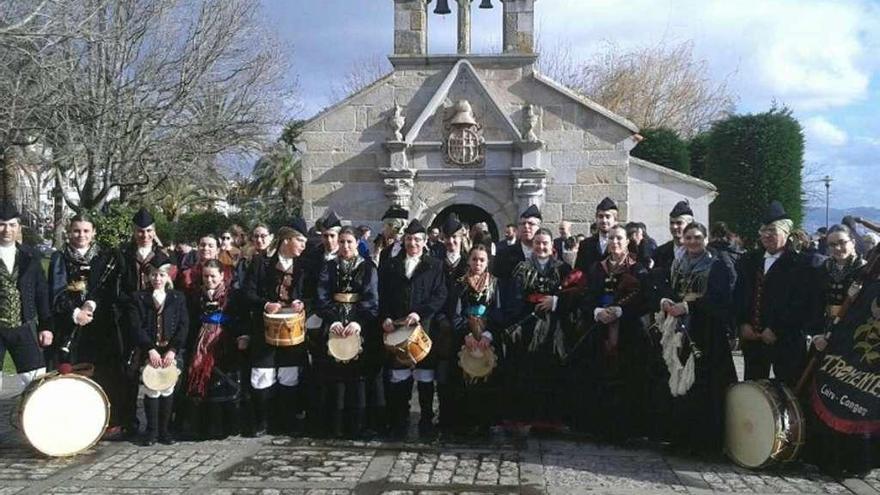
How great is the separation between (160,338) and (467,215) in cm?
894

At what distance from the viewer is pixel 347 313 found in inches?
272

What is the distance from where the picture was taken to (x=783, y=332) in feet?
20.5

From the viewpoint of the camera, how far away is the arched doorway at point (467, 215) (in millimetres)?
14805

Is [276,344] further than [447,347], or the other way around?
[447,347]

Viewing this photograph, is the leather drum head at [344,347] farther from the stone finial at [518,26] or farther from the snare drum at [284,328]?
the stone finial at [518,26]

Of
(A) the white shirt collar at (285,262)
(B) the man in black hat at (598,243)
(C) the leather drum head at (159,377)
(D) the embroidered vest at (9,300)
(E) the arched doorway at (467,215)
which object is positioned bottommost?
(C) the leather drum head at (159,377)

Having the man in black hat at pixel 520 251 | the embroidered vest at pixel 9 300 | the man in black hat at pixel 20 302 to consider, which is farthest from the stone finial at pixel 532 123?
the embroidered vest at pixel 9 300

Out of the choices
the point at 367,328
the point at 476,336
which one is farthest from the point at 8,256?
the point at 476,336

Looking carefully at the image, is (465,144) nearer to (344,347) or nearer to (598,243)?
(598,243)

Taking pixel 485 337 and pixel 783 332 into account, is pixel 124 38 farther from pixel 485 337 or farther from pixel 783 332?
pixel 783 332

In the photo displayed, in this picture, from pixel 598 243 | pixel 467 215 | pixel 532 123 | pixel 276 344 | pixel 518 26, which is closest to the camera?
pixel 276 344

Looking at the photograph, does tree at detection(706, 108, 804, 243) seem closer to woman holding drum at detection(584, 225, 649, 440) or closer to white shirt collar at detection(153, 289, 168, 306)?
woman holding drum at detection(584, 225, 649, 440)

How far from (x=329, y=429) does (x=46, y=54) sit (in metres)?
10.5

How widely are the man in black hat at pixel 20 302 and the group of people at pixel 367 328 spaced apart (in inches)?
0.4
